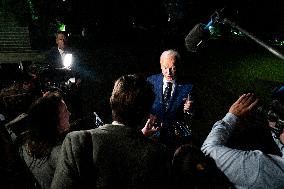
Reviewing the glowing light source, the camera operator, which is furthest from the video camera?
the glowing light source

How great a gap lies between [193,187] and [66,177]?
98 centimetres

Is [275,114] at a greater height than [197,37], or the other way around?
[197,37]

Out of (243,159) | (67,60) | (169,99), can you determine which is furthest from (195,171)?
(67,60)

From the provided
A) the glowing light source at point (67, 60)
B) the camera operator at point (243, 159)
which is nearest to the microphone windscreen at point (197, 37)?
the camera operator at point (243, 159)

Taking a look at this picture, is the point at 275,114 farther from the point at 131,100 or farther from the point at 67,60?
the point at 67,60

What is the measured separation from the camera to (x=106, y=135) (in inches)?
80.1

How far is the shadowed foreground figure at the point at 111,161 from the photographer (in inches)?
79.0

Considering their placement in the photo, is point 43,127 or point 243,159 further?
point 43,127

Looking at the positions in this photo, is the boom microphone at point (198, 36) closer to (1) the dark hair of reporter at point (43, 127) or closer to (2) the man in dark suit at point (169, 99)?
(2) the man in dark suit at point (169, 99)

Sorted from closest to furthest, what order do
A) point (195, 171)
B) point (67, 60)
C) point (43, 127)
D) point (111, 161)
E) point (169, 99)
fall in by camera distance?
point (111, 161), point (195, 171), point (43, 127), point (169, 99), point (67, 60)

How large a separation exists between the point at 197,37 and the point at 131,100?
126 cm

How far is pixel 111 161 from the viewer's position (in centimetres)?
202

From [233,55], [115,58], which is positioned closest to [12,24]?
[115,58]

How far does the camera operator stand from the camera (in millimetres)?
2094
